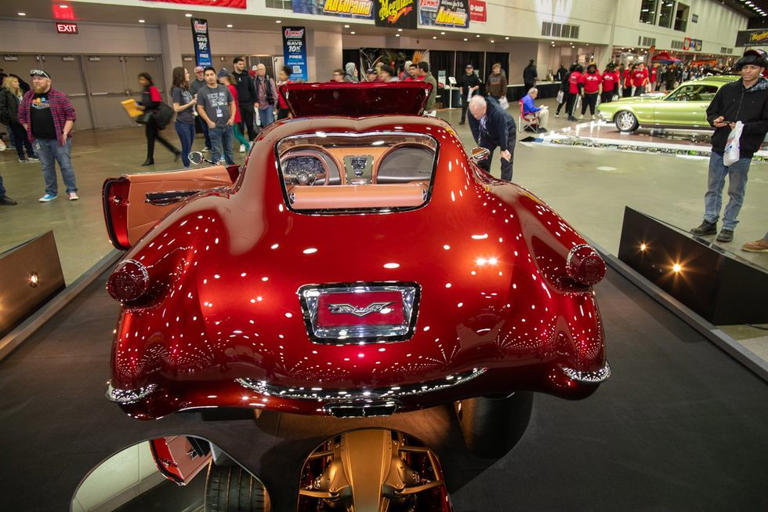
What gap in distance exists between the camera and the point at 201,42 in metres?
12.3

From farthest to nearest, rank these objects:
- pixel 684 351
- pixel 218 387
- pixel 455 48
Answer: pixel 455 48 < pixel 684 351 < pixel 218 387

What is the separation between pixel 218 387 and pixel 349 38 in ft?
74.3

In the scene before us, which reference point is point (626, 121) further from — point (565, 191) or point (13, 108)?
point (13, 108)

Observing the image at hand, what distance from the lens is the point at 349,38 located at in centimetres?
2202

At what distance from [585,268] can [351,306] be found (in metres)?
0.91

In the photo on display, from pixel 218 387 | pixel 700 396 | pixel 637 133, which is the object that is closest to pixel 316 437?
pixel 218 387

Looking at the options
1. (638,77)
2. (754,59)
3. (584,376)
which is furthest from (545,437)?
(638,77)

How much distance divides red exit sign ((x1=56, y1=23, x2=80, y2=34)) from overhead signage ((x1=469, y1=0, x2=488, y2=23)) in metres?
15.0

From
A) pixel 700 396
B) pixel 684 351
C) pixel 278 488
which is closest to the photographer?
pixel 278 488

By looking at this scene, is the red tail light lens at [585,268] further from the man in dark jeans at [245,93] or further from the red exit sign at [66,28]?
the red exit sign at [66,28]

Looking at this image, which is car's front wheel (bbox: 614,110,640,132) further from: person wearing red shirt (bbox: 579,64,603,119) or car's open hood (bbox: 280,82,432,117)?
car's open hood (bbox: 280,82,432,117)

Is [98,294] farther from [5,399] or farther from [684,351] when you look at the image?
[684,351]

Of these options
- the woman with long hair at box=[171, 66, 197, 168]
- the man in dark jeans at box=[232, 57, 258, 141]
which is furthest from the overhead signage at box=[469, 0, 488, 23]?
the woman with long hair at box=[171, 66, 197, 168]

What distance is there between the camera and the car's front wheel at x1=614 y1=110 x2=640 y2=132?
1334 cm
